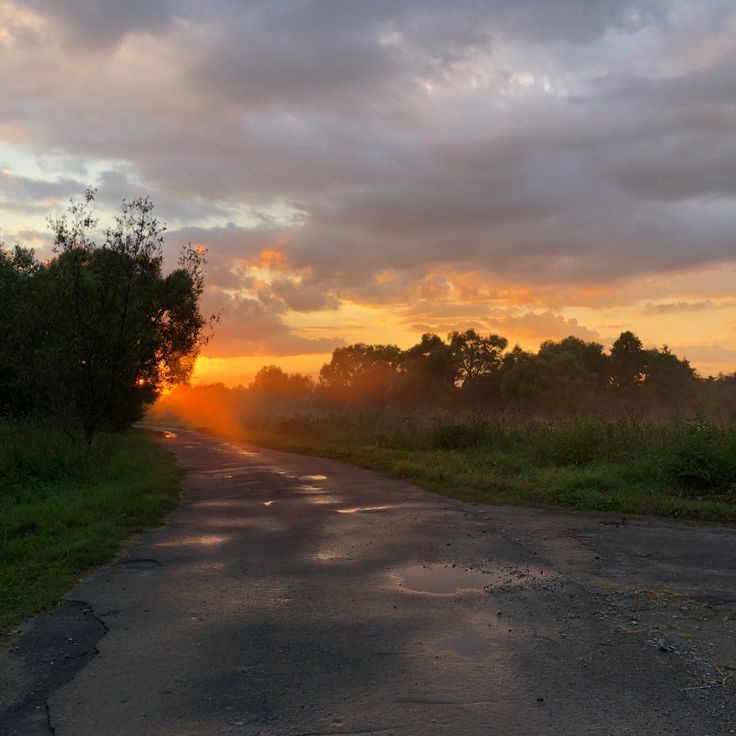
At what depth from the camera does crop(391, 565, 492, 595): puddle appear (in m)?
6.93

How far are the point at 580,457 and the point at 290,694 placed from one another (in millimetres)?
13607

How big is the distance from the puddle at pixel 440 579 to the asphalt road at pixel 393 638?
4 centimetres

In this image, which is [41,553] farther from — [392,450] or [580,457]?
[392,450]

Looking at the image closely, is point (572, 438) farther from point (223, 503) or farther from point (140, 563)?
point (140, 563)

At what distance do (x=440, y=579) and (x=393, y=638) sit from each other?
2.02m

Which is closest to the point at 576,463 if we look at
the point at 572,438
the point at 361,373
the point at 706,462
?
the point at 572,438

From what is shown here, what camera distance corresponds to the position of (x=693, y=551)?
860 centimetres

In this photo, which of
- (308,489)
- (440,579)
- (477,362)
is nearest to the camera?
(440,579)

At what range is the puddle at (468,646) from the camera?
506 centimetres

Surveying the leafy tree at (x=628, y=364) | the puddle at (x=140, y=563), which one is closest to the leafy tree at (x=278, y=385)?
the leafy tree at (x=628, y=364)

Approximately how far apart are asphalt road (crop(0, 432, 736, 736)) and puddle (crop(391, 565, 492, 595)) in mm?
35

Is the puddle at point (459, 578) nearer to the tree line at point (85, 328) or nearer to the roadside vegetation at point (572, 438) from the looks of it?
the roadside vegetation at point (572, 438)

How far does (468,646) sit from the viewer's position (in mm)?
5234

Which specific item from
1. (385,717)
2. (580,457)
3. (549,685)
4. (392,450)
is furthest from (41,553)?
(392,450)
